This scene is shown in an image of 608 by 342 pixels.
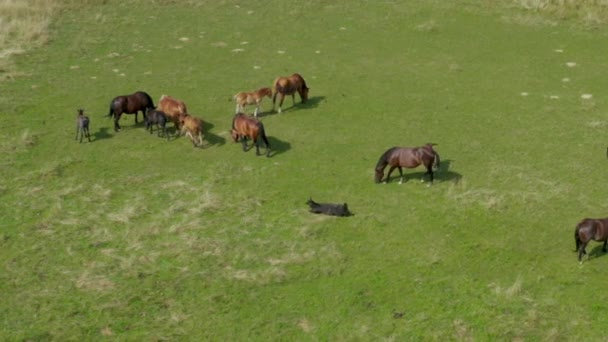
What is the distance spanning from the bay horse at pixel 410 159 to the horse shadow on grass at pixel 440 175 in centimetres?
47

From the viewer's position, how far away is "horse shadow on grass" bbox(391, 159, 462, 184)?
2083cm

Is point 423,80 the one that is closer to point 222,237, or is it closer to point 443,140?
point 443,140

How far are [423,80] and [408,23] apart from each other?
7.76 meters

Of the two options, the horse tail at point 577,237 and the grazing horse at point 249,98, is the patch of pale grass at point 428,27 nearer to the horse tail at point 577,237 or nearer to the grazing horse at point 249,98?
the grazing horse at point 249,98

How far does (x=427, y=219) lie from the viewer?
61.2 ft

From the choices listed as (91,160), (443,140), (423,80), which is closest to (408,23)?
(423,80)

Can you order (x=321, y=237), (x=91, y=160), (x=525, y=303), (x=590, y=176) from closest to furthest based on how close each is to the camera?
(x=525, y=303), (x=321, y=237), (x=590, y=176), (x=91, y=160)

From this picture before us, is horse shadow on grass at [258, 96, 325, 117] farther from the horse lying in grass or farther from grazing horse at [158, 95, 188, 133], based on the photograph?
the horse lying in grass

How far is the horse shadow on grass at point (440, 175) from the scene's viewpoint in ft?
68.3

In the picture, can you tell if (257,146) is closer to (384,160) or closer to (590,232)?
(384,160)

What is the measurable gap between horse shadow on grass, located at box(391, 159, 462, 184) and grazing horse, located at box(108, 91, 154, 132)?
9.64 m

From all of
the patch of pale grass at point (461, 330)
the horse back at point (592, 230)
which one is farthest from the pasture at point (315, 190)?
the horse back at point (592, 230)

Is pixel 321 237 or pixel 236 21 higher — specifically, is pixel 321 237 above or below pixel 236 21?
below

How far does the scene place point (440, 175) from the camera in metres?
21.1
